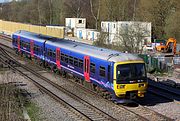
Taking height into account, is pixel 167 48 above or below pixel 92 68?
below

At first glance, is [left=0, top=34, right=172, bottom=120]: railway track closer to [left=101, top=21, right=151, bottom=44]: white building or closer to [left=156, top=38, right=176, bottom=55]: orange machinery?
[left=101, top=21, right=151, bottom=44]: white building

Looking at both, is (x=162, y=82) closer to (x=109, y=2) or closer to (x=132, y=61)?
(x=132, y=61)

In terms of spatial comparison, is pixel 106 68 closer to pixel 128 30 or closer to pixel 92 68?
pixel 92 68

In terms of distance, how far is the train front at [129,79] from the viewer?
16294 millimetres

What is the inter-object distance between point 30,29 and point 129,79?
174 ft

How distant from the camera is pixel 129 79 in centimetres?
1647

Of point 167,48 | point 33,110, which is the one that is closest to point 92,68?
point 33,110

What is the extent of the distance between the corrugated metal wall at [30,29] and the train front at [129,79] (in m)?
39.4

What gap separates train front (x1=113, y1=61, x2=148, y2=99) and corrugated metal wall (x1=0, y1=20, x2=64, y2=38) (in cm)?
3936

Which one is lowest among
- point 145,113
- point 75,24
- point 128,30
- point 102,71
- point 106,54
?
point 145,113

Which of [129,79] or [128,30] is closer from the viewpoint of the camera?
[129,79]

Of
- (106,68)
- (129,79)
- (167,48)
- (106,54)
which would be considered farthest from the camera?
(167,48)

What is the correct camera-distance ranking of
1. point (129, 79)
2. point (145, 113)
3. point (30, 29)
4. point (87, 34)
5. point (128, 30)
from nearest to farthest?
point (145, 113) < point (129, 79) < point (128, 30) < point (87, 34) < point (30, 29)

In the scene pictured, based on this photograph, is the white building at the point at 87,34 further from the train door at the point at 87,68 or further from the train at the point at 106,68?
the train door at the point at 87,68
